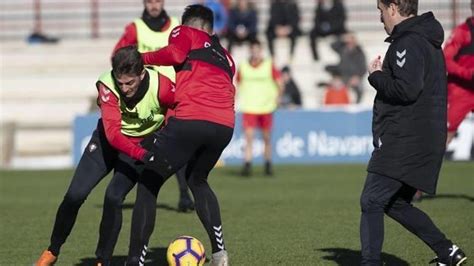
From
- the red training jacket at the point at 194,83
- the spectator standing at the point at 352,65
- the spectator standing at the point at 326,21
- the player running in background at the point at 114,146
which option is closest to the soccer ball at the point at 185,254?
the player running in background at the point at 114,146

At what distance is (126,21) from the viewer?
29031 mm

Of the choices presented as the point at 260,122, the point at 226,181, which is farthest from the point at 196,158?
the point at 260,122

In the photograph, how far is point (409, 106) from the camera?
7848mm

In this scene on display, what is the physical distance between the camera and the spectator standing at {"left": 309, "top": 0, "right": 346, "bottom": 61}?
25250mm

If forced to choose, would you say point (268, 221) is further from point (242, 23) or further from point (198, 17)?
point (242, 23)

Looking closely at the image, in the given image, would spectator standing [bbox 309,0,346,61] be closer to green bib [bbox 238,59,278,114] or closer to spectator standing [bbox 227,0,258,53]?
spectator standing [bbox 227,0,258,53]

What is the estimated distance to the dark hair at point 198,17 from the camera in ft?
29.7

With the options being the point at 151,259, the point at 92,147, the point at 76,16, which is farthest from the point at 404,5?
the point at 76,16

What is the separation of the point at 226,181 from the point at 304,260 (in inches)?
343

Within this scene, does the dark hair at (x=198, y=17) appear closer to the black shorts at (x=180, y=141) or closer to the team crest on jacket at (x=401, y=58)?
the black shorts at (x=180, y=141)

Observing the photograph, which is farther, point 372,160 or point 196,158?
point 196,158

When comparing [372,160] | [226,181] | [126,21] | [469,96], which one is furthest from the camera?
[126,21]

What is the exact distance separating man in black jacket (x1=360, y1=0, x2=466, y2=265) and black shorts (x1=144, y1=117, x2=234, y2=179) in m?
1.27

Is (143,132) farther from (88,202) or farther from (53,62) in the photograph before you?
(53,62)
